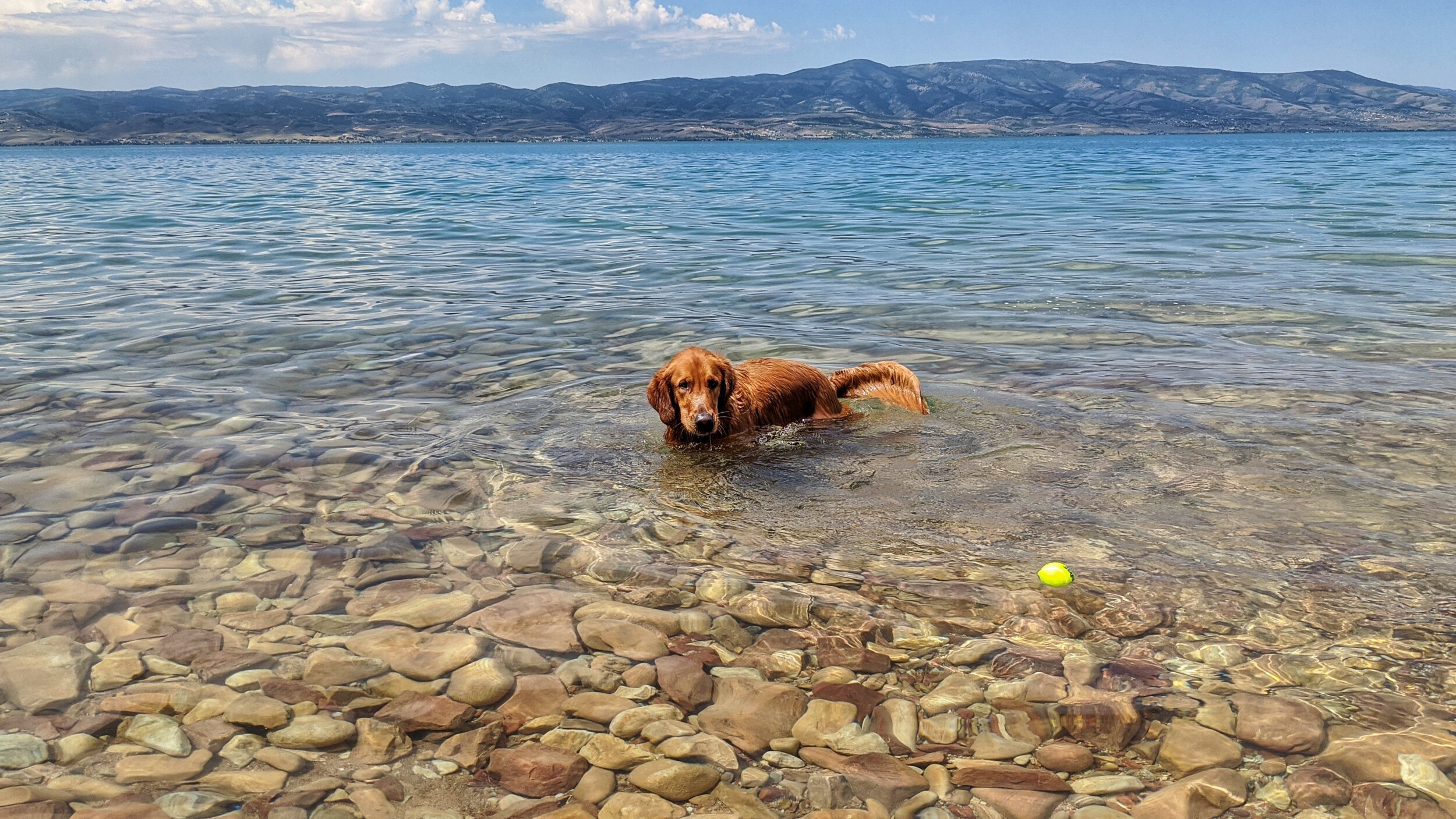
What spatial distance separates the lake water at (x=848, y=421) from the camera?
4.76 metres

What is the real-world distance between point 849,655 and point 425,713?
1.65m

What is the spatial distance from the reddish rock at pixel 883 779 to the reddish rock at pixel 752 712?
29 centimetres

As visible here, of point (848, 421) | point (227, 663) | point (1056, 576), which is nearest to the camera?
point (227, 663)

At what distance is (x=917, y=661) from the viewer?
12.7 feet

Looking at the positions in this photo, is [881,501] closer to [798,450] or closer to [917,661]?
[798,450]

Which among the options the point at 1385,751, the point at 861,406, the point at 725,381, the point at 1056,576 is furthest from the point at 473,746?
the point at 861,406

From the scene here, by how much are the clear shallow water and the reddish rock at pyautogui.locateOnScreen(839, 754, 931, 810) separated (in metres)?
1.49

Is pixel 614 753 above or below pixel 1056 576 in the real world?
below

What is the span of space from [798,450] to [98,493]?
4329mm

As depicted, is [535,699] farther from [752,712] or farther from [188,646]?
[188,646]

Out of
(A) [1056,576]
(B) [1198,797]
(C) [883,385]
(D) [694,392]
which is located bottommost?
(B) [1198,797]

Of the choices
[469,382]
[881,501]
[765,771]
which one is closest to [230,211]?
[469,382]

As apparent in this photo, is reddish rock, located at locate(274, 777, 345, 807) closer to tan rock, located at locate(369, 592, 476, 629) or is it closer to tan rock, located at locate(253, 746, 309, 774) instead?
tan rock, located at locate(253, 746, 309, 774)

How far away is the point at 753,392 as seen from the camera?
710 cm
